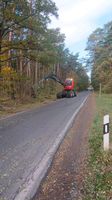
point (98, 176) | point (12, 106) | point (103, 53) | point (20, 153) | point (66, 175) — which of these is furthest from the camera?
point (103, 53)

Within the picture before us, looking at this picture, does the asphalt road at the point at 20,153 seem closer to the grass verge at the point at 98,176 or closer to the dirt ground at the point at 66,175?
the dirt ground at the point at 66,175

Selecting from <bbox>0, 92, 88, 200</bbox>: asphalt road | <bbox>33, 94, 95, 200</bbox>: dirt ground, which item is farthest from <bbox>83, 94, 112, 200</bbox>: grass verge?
<bbox>0, 92, 88, 200</bbox>: asphalt road

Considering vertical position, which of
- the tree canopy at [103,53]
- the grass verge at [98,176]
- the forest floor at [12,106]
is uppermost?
the tree canopy at [103,53]

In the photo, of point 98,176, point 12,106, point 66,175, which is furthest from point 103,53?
point 98,176

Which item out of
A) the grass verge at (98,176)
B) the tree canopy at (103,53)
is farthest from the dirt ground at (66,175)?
the tree canopy at (103,53)

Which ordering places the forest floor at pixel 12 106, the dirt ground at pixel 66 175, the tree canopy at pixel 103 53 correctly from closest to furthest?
the dirt ground at pixel 66 175 < the forest floor at pixel 12 106 < the tree canopy at pixel 103 53

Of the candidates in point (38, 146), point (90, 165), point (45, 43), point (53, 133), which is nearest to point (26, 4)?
point (45, 43)

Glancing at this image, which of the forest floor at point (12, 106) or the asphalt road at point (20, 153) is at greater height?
the asphalt road at point (20, 153)

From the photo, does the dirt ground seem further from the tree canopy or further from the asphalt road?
the tree canopy

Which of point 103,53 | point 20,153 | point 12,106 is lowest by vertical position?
point 12,106

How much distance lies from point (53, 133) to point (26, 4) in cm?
1605

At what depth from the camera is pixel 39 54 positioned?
30.4 meters

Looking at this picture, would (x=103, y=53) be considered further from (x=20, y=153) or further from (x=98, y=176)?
(x=98, y=176)

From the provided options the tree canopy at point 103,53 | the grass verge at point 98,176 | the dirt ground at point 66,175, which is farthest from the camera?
the tree canopy at point 103,53
